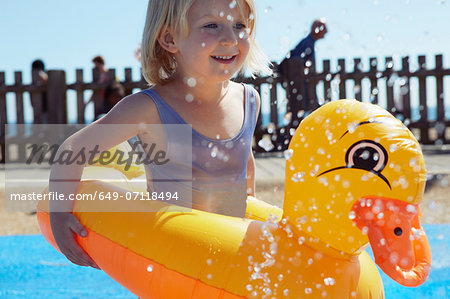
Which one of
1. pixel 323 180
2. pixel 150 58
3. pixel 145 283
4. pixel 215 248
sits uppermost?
pixel 150 58

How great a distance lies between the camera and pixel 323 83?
7.51 metres

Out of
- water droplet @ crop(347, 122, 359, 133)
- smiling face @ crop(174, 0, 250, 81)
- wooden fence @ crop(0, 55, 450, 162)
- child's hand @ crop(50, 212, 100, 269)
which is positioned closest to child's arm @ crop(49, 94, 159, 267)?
child's hand @ crop(50, 212, 100, 269)

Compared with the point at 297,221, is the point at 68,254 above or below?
below

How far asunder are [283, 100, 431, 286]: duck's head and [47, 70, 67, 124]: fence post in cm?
702

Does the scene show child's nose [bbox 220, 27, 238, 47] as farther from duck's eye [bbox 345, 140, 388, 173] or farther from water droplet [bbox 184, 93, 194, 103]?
duck's eye [bbox 345, 140, 388, 173]

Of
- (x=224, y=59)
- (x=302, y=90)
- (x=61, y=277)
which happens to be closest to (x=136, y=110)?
(x=224, y=59)

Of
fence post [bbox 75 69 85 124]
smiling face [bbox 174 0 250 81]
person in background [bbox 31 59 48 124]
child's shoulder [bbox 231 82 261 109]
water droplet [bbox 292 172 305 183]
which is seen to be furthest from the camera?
person in background [bbox 31 59 48 124]

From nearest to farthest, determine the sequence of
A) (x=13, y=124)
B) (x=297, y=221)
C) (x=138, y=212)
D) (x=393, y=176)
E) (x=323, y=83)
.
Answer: (x=393, y=176), (x=297, y=221), (x=138, y=212), (x=323, y=83), (x=13, y=124)

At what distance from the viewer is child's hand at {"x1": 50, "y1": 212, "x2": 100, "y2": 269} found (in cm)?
166

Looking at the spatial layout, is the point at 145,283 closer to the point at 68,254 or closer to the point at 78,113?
the point at 68,254

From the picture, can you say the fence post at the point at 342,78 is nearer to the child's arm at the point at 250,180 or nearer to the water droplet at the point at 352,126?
the child's arm at the point at 250,180

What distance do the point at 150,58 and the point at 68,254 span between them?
770mm

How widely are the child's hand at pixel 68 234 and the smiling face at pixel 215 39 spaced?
0.65m

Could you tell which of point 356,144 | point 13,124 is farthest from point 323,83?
point 356,144
